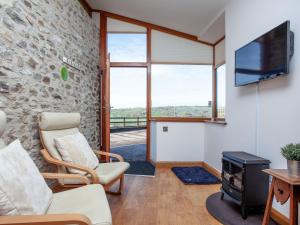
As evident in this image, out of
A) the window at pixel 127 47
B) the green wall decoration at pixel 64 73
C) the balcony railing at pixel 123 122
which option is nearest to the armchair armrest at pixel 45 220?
the green wall decoration at pixel 64 73

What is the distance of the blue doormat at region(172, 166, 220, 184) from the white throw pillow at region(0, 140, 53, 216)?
7.35 ft

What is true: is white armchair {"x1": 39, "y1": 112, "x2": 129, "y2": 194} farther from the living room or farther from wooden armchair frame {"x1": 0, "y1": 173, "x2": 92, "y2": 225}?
wooden armchair frame {"x1": 0, "y1": 173, "x2": 92, "y2": 225}

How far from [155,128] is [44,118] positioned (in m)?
2.31

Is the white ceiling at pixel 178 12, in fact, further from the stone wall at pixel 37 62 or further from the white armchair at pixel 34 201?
the white armchair at pixel 34 201

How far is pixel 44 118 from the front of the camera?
2188 mm

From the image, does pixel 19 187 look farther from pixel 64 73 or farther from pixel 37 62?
pixel 64 73

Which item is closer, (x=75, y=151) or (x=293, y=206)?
(x=293, y=206)

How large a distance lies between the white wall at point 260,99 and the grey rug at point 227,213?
26cm

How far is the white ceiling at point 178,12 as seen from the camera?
3.43m

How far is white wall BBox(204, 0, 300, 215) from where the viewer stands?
6.22 feet

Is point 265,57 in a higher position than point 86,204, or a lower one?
higher

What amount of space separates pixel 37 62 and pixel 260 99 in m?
2.35

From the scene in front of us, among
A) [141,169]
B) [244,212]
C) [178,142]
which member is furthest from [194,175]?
[244,212]

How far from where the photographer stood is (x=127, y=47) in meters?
4.56
